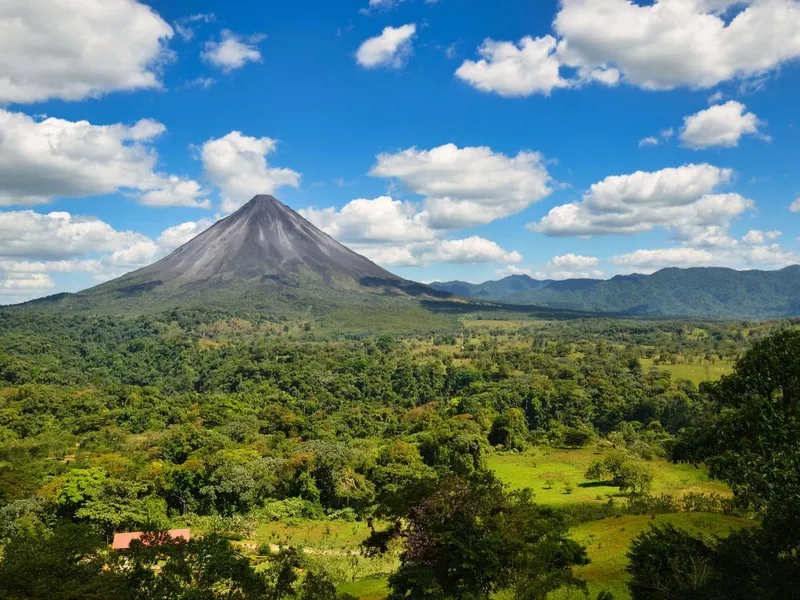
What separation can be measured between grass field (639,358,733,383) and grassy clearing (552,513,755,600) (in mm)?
72669

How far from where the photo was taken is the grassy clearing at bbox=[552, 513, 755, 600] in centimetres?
1772

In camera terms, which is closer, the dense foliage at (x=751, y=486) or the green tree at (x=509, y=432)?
the dense foliage at (x=751, y=486)

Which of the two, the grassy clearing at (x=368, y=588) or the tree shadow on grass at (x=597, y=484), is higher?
the grassy clearing at (x=368, y=588)

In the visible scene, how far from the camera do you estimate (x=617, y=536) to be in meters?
23.0

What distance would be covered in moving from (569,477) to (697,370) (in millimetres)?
64959

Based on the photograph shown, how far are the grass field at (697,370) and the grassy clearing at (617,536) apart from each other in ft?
238

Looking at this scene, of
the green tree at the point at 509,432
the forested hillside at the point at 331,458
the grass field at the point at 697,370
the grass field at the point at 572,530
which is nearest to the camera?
the forested hillside at the point at 331,458

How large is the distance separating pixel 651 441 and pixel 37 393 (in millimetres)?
71768

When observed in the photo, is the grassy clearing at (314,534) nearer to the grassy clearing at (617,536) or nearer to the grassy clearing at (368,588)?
the grassy clearing at (368,588)

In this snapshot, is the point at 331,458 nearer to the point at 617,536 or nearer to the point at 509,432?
the point at 617,536

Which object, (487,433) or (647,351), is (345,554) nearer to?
(487,433)

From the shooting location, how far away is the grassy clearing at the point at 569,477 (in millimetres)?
37312

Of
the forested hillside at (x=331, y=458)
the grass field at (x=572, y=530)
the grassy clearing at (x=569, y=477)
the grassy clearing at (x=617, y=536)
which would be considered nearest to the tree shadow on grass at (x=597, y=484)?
the grassy clearing at (x=569, y=477)

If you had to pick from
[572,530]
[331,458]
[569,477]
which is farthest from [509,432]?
[572,530]
